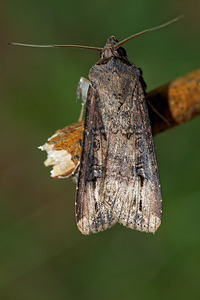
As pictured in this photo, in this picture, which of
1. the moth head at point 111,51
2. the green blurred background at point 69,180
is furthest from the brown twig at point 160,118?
the green blurred background at point 69,180

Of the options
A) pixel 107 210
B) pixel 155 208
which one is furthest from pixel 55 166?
pixel 155 208

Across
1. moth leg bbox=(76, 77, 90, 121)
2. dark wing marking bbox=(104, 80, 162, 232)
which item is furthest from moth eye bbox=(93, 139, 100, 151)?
moth leg bbox=(76, 77, 90, 121)

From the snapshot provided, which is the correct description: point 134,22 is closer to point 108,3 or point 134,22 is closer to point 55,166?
point 108,3

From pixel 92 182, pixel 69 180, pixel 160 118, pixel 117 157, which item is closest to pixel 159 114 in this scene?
pixel 160 118

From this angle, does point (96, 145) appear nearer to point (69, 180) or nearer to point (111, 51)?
point (111, 51)

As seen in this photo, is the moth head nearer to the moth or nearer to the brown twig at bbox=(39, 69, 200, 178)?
the moth

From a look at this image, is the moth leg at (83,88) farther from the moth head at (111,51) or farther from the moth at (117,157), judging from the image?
the moth head at (111,51)
